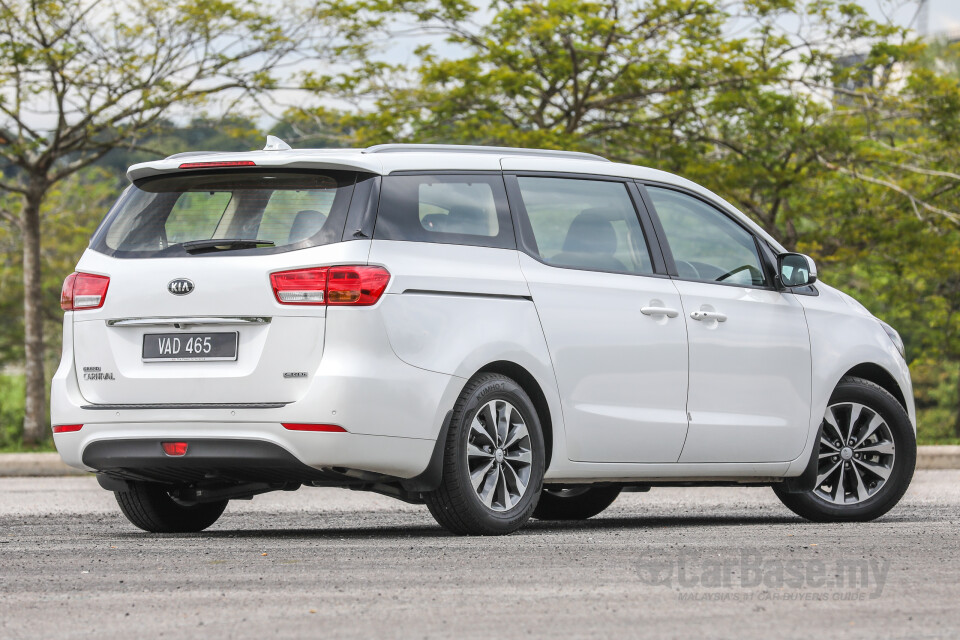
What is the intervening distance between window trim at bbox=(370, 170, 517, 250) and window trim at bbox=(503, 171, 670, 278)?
34 mm

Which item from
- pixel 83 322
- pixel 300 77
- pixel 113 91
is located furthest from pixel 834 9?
pixel 83 322

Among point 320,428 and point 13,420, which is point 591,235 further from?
point 13,420

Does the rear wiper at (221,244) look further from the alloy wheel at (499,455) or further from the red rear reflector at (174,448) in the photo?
the alloy wheel at (499,455)

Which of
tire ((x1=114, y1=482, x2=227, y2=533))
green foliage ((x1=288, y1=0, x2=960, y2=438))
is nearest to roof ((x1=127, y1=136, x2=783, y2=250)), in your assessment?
tire ((x1=114, y1=482, x2=227, y2=533))

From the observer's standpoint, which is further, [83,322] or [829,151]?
[829,151]

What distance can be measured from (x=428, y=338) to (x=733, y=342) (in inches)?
80.4

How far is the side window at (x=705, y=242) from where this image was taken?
8.22 metres

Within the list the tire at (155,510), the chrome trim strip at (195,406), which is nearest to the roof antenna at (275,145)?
the chrome trim strip at (195,406)

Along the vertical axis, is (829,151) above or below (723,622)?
above

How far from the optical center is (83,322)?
725 cm

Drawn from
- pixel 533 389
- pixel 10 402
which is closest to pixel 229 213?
pixel 533 389

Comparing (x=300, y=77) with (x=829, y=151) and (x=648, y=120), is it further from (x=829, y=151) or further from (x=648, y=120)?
(x=829, y=151)

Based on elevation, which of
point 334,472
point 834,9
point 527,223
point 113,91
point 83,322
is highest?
point 834,9

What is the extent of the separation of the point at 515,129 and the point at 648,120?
2.11 metres
